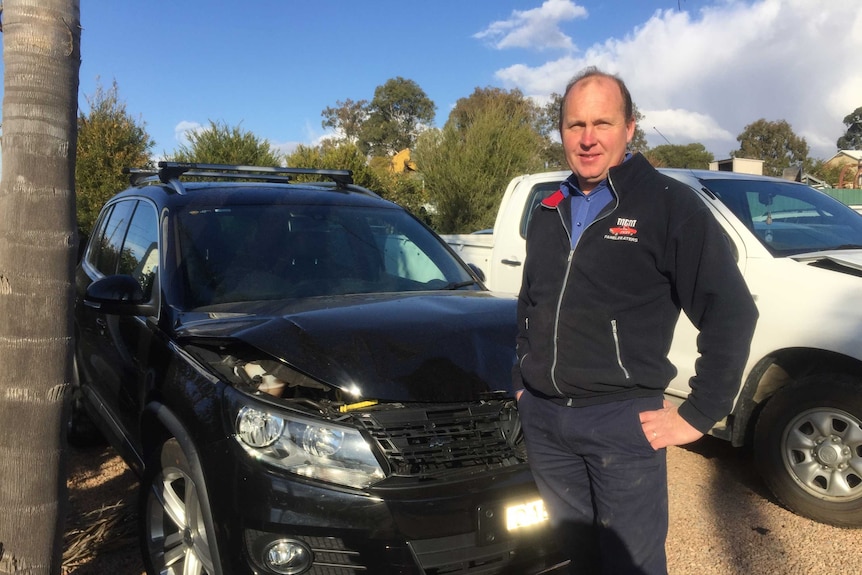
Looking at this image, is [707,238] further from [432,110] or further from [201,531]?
[432,110]

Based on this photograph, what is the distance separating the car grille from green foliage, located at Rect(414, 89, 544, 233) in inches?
593

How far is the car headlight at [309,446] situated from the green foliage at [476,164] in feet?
50.4

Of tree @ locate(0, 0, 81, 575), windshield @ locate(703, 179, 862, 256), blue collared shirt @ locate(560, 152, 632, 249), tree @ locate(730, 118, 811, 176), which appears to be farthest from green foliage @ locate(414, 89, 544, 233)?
tree @ locate(730, 118, 811, 176)

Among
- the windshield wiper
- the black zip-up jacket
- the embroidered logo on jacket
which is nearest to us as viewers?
the black zip-up jacket

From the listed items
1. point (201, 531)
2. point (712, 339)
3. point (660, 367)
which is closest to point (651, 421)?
point (660, 367)

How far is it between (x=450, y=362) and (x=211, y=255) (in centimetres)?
145

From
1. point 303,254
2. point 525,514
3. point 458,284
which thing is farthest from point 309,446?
point 458,284

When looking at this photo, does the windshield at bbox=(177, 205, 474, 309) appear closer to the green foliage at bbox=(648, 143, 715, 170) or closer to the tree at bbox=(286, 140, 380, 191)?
the tree at bbox=(286, 140, 380, 191)

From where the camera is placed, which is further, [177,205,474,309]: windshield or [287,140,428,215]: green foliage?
[287,140,428,215]: green foliage

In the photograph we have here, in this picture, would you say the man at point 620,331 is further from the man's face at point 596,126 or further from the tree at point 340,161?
the tree at point 340,161

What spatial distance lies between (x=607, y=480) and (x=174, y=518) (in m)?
1.74

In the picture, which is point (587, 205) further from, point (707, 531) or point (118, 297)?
point (707, 531)

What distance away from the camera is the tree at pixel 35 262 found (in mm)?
2127

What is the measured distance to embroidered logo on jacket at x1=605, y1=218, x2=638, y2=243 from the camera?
1.96 metres
